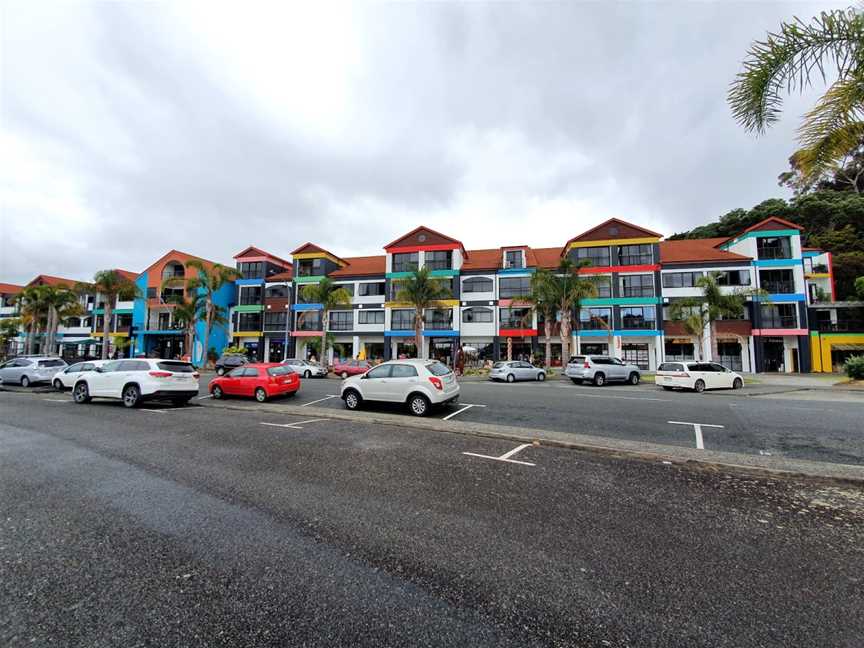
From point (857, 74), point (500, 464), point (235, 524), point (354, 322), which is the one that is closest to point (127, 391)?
point (235, 524)

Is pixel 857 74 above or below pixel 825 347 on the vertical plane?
above

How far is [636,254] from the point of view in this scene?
37.1m

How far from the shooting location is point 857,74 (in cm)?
510

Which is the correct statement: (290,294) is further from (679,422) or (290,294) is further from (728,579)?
(728,579)

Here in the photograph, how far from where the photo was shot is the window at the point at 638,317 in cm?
3566

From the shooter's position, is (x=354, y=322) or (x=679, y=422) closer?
(x=679, y=422)

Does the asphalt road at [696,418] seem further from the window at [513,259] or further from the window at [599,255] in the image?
the window at [513,259]

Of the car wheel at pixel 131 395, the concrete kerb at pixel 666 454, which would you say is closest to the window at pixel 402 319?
the car wheel at pixel 131 395

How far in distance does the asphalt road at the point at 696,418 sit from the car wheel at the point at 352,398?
52cm

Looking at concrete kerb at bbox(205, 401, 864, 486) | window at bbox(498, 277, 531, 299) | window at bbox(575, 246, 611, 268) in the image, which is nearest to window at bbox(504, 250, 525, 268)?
window at bbox(498, 277, 531, 299)

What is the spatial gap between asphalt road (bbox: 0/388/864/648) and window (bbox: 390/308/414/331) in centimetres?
3385

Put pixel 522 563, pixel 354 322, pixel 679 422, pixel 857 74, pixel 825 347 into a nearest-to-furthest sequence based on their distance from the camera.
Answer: pixel 522 563, pixel 857 74, pixel 679 422, pixel 825 347, pixel 354 322

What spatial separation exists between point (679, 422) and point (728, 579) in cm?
855

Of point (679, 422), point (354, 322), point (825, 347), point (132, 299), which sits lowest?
point (679, 422)
